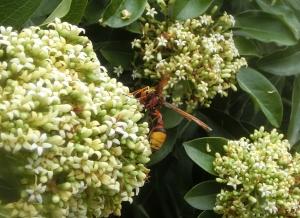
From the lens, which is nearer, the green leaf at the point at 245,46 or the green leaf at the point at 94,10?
the green leaf at the point at 94,10

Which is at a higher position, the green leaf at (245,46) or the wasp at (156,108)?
the green leaf at (245,46)

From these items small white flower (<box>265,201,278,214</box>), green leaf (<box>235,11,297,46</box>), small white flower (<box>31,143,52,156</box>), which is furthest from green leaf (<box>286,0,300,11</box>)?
small white flower (<box>31,143,52,156</box>)

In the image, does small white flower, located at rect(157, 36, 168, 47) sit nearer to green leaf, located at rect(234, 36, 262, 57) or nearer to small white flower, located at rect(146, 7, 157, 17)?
small white flower, located at rect(146, 7, 157, 17)

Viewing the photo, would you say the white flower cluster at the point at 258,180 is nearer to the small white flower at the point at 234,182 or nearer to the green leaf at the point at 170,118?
the small white flower at the point at 234,182

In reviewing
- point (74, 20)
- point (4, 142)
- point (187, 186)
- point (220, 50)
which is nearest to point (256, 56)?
point (220, 50)

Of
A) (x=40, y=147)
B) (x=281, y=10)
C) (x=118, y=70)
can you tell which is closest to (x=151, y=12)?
(x=118, y=70)

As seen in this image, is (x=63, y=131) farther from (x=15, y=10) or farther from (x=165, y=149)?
(x=165, y=149)

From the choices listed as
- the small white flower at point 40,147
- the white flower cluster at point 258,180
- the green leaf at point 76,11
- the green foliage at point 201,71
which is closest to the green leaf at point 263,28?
the green foliage at point 201,71
